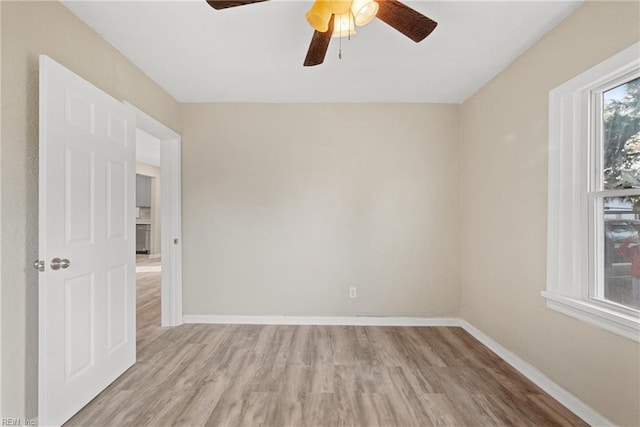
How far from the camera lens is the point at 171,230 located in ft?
10.5

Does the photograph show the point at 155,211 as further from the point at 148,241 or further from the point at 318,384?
the point at 318,384

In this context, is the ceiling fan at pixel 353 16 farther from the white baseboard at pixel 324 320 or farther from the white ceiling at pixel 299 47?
the white baseboard at pixel 324 320

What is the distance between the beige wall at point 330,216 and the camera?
3.29 m

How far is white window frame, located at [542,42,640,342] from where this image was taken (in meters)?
1.76

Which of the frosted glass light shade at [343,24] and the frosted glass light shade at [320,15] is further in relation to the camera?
the frosted glass light shade at [343,24]

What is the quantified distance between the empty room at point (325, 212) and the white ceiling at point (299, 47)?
2 cm

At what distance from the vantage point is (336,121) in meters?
3.31

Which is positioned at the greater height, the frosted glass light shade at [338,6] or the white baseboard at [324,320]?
the frosted glass light shade at [338,6]

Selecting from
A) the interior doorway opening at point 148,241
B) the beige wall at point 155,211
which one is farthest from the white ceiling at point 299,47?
the beige wall at point 155,211

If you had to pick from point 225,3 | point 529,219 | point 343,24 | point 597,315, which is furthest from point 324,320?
point 225,3

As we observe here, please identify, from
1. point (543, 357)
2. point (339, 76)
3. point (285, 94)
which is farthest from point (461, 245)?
point (285, 94)

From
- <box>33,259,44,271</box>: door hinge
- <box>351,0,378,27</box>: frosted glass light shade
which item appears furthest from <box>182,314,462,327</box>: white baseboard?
<box>351,0,378,27</box>: frosted glass light shade

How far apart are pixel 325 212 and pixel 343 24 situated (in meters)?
2.02

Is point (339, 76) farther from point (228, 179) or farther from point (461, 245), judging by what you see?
point (461, 245)
